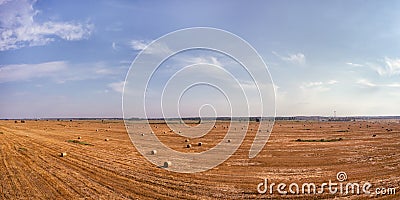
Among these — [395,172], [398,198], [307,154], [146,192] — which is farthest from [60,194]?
[307,154]

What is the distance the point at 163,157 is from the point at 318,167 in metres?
11.9

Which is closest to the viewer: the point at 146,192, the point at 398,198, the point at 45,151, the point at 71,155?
the point at 398,198

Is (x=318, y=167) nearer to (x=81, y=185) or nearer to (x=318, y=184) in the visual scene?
(x=318, y=184)

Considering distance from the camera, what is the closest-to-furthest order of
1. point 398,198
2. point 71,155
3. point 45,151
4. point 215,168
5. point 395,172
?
point 398,198 → point 395,172 → point 215,168 → point 71,155 → point 45,151

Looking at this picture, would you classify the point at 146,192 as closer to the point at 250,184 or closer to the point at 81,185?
the point at 81,185

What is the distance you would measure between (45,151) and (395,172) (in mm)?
25495

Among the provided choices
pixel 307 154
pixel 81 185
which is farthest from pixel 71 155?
pixel 307 154

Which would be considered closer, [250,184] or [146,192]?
[146,192]

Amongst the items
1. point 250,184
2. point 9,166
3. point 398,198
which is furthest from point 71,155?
point 398,198

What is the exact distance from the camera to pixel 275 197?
13602mm

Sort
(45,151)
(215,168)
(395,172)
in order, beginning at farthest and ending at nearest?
(45,151) → (215,168) → (395,172)

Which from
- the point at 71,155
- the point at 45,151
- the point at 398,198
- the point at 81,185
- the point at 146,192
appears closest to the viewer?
the point at 398,198

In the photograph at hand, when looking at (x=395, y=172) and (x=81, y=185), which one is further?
(x=395, y=172)

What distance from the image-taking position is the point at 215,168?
2073 cm
